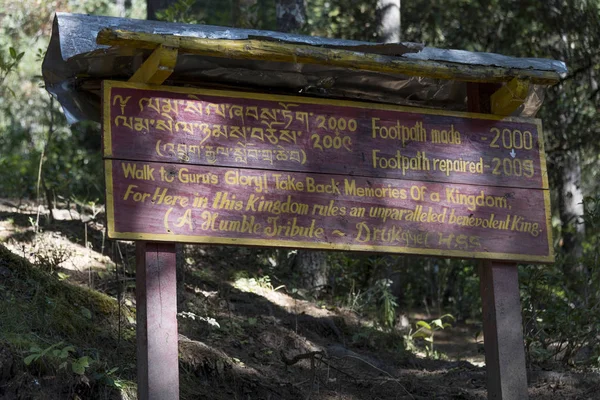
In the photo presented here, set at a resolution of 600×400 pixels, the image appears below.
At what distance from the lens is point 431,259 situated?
1231 centimetres

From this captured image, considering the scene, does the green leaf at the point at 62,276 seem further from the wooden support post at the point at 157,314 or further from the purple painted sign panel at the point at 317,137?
the purple painted sign panel at the point at 317,137

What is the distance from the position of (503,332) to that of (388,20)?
6.51 m

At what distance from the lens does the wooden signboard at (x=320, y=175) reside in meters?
4.97

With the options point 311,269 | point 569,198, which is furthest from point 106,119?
point 569,198

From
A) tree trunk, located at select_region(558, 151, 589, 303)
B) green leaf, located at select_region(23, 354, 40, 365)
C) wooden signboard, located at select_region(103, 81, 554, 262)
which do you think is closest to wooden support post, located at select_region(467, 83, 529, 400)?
wooden signboard, located at select_region(103, 81, 554, 262)

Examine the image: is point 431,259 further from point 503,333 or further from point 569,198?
point 503,333

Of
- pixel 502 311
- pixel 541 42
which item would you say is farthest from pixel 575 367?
pixel 541 42

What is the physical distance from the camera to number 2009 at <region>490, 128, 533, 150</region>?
19.2ft

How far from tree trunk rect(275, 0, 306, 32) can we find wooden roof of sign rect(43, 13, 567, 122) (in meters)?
4.67

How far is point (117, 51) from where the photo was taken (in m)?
5.11

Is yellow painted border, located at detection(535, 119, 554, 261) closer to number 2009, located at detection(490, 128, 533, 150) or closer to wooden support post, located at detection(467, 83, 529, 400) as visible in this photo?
number 2009, located at detection(490, 128, 533, 150)

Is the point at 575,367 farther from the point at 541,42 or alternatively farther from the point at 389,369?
the point at 541,42

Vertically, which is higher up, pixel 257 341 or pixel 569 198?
pixel 569 198

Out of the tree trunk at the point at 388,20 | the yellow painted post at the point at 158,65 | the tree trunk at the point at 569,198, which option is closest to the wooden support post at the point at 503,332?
the yellow painted post at the point at 158,65
